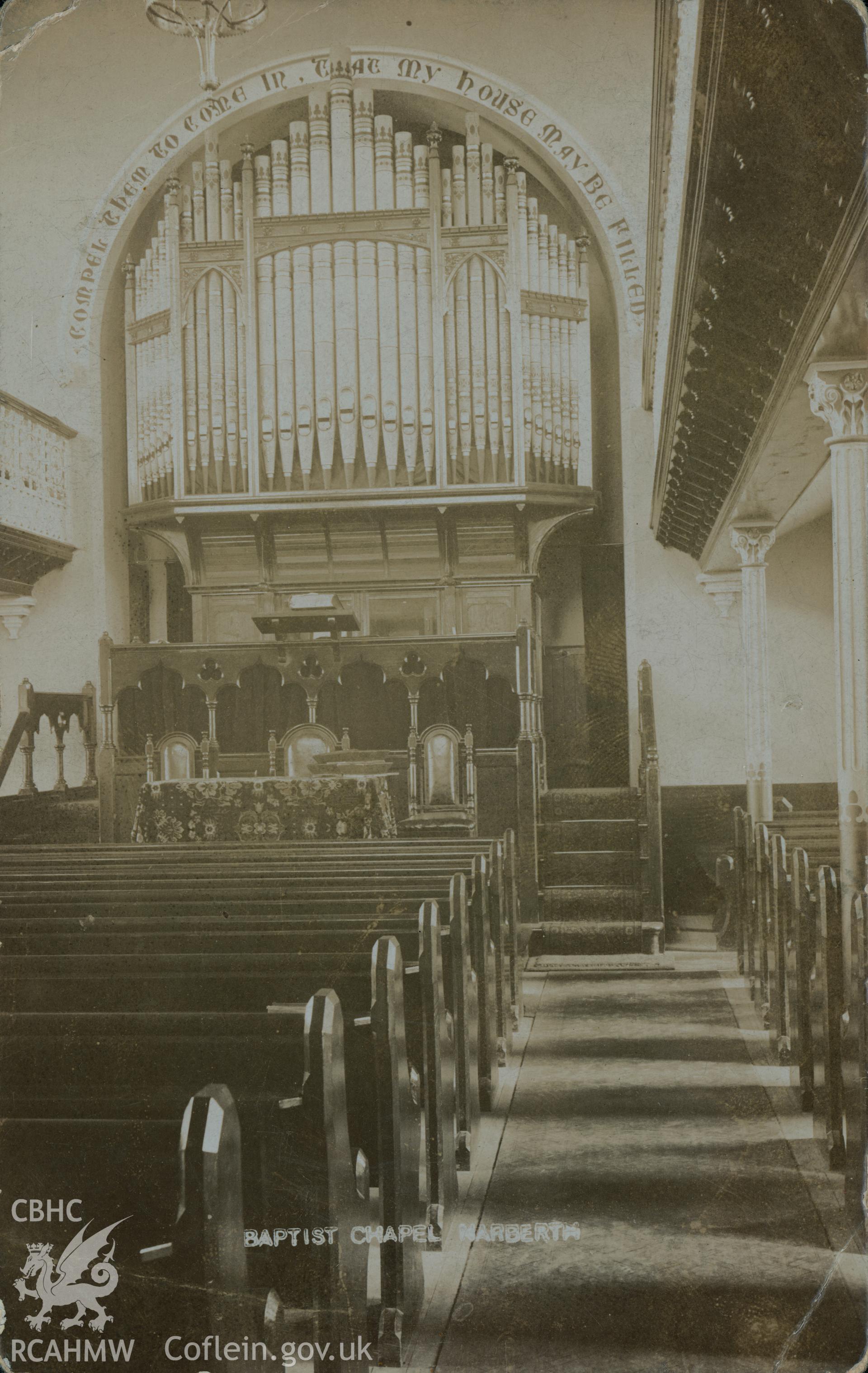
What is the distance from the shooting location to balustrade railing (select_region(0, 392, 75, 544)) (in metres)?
7.55

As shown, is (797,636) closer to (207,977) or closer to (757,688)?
(757,688)

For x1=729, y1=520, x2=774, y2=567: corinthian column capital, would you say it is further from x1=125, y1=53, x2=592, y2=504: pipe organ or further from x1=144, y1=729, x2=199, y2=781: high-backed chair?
x1=144, y1=729, x2=199, y2=781: high-backed chair

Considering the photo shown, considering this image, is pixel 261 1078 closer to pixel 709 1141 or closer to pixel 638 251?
pixel 709 1141

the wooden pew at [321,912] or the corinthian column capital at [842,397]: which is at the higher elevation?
the corinthian column capital at [842,397]

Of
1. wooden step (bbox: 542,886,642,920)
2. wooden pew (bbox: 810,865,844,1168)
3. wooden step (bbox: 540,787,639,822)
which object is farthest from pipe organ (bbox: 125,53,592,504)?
wooden pew (bbox: 810,865,844,1168)

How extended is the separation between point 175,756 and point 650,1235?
16.4 ft

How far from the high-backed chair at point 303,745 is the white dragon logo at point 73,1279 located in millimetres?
5532

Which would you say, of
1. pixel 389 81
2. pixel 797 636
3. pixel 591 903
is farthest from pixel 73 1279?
pixel 389 81

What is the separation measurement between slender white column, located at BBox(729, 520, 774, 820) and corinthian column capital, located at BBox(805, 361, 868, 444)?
3157 mm

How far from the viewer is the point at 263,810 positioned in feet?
19.7

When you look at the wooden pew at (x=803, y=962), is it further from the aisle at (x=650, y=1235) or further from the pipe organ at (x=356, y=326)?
the pipe organ at (x=356, y=326)

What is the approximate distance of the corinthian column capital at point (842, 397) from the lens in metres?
3.95

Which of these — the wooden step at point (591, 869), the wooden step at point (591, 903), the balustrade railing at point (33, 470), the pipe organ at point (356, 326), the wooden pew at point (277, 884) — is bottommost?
the wooden step at point (591, 903)

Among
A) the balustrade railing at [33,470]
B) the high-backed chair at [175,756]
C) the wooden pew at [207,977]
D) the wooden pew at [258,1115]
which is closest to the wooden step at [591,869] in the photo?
the high-backed chair at [175,756]
